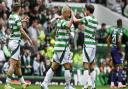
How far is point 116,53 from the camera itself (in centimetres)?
2644

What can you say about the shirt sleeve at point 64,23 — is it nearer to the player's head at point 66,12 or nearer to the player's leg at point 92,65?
the player's head at point 66,12

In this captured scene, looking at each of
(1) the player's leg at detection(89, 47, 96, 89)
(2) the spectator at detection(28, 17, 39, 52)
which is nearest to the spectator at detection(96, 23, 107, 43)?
(2) the spectator at detection(28, 17, 39, 52)

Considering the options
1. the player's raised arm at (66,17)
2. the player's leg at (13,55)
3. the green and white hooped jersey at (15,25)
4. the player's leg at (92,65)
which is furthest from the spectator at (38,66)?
the player's raised arm at (66,17)

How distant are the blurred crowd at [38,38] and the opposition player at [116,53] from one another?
2.89 metres

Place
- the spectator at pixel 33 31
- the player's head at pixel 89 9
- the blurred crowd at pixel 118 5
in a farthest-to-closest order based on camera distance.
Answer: the blurred crowd at pixel 118 5 < the spectator at pixel 33 31 < the player's head at pixel 89 9

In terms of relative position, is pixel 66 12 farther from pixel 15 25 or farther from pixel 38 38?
pixel 38 38

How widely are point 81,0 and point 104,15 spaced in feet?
→ 5.31

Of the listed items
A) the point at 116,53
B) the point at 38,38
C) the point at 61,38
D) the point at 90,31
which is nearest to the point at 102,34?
the point at 38,38

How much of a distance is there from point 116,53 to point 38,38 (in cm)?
598

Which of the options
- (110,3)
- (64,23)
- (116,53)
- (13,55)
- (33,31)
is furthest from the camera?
(110,3)

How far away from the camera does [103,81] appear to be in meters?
A: 29.9

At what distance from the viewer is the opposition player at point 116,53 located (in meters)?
26.1

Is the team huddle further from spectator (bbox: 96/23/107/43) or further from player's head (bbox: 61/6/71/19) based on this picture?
spectator (bbox: 96/23/107/43)

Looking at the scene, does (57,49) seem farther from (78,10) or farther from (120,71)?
(78,10)
